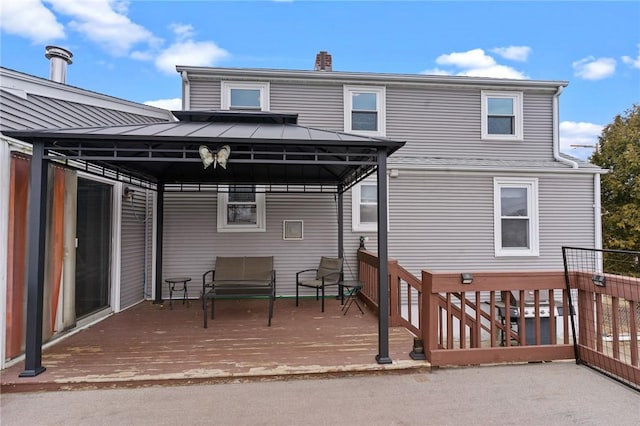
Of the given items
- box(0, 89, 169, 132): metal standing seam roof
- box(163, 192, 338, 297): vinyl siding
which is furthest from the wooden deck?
box(0, 89, 169, 132): metal standing seam roof

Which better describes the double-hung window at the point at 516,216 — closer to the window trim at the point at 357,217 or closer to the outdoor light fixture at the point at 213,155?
the window trim at the point at 357,217

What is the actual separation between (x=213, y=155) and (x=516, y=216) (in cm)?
631

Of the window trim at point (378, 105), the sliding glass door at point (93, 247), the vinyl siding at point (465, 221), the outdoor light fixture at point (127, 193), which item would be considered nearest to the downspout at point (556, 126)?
the vinyl siding at point (465, 221)

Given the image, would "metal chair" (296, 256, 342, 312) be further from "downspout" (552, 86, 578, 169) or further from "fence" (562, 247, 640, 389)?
"downspout" (552, 86, 578, 169)

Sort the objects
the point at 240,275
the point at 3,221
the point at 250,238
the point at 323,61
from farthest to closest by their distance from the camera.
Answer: the point at 323,61 < the point at 250,238 < the point at 240,275 < the point at 3,221

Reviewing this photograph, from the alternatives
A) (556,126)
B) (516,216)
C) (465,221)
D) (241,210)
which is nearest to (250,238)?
(241,210)

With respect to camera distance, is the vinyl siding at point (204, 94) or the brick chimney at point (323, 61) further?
the brick chimney at point (323, 61)

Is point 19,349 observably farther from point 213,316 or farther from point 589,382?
point 589,382

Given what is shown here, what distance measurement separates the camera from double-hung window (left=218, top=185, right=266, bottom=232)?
20.4ft

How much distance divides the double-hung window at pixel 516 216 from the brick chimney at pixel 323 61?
4.62 metres

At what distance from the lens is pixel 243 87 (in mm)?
6730

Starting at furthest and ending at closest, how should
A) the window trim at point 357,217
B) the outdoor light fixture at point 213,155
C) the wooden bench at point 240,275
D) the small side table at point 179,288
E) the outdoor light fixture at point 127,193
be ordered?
the window trim at point 357,217
the small side table at point 179,288
the outdoor light fixture at point 127,193
the wooden bench at point 240,275
the outdoor light fixture at point 213,155

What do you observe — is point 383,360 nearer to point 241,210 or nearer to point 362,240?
point 362,240

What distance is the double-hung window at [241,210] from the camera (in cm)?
623
